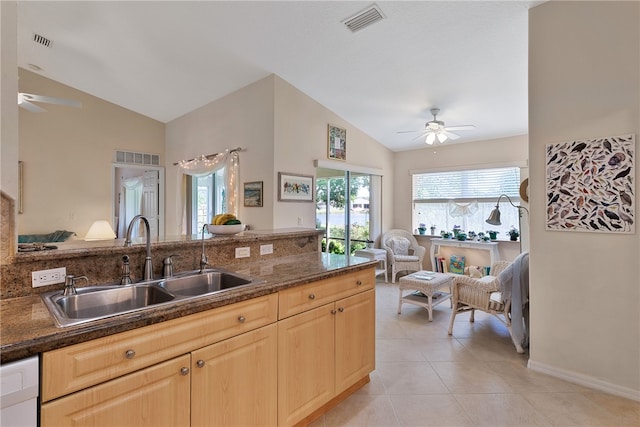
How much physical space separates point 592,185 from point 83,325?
126 inches

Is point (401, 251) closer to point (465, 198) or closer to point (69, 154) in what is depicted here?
point (465, 198)

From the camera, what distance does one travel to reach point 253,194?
4.31 meters

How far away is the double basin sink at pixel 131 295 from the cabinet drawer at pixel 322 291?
0.21 meters

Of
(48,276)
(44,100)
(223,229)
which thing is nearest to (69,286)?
(48,276)

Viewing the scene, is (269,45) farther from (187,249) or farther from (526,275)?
(526,275)

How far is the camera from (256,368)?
155cm

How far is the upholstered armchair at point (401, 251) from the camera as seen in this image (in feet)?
A: 17.8

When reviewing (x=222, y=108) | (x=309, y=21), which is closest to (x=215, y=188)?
(x=222, y=108)

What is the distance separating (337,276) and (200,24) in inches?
114

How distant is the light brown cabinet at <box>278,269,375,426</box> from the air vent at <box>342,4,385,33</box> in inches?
88.9

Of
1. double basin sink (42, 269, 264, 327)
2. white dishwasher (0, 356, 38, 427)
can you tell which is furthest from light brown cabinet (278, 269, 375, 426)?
white dishwasher (0, 356, 38, 427)

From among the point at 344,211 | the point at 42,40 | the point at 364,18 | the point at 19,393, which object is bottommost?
the point at 19,393

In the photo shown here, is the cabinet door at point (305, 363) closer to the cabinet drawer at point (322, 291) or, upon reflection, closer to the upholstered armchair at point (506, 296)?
the cabinet drawer at point (322, 291)

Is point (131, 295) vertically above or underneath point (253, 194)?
underneath
